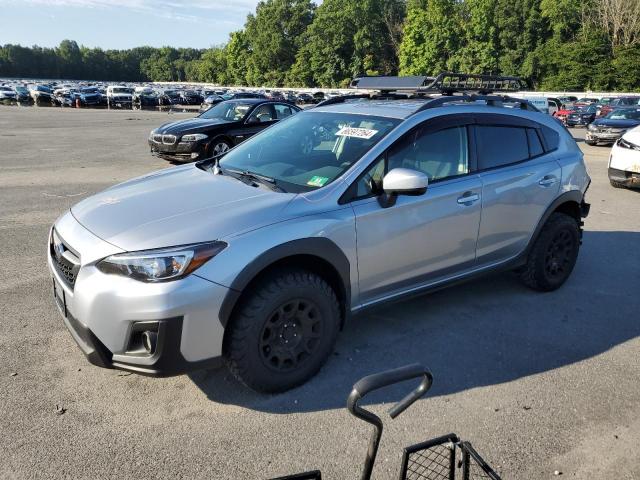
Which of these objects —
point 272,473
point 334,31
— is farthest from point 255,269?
Result: point 334,31

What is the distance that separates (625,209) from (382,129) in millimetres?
6548

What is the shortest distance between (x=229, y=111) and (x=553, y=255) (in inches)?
369

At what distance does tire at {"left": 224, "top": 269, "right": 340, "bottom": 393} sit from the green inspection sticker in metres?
0.58

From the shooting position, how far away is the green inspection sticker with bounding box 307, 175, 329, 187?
10.9ft

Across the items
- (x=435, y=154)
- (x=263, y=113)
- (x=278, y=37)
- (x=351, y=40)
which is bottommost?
(x=263, y=113)

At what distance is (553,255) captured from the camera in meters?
4.77

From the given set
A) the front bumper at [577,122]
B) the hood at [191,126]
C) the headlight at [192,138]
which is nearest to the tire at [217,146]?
the headlight at [192,138]

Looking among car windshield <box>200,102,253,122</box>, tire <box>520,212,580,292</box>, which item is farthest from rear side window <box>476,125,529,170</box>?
car windshield <box>200,102,253,122</box>

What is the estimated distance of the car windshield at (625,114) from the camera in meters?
19.0

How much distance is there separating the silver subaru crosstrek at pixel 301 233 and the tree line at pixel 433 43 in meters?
65.3

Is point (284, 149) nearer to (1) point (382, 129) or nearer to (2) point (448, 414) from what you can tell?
(1) point (382, 129)

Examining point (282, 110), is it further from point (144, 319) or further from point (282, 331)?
point (144, 319)

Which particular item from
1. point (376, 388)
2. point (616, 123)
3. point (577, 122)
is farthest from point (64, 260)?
point (577, 122)

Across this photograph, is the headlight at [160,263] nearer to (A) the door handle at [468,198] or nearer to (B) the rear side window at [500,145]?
(A) the door handle at [468,198]
